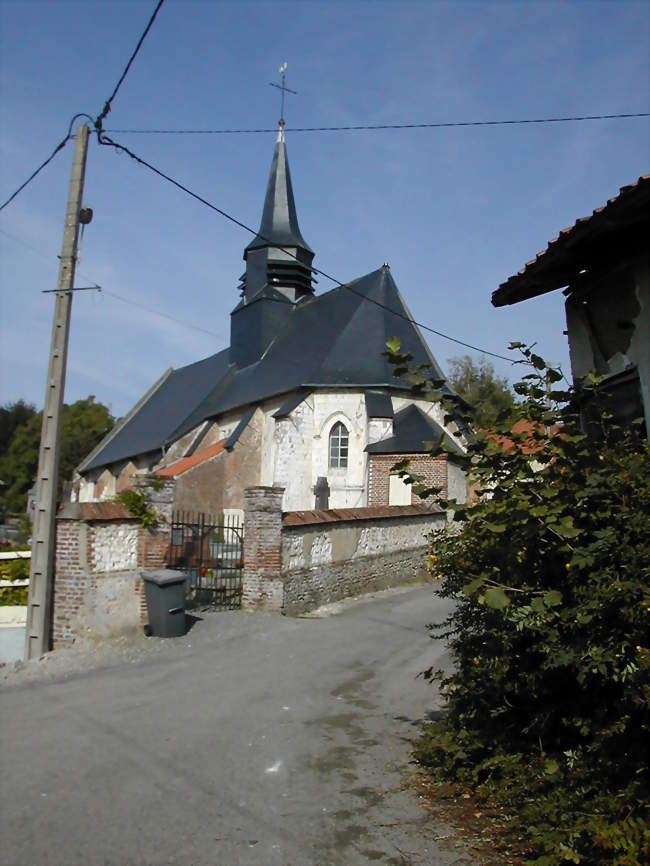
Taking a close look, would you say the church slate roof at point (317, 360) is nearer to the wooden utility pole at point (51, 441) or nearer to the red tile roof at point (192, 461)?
the red tile roof at point (192, 461)

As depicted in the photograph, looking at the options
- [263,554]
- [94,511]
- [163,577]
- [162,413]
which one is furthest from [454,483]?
[162,413]

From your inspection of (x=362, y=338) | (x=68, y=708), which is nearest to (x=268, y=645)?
(x=68, y=708)

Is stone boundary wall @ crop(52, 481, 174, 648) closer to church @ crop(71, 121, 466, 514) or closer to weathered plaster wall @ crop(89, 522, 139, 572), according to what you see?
weathered plaster wall @ crop(89, 522, 139, 572)

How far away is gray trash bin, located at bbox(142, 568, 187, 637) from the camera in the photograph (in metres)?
10.2

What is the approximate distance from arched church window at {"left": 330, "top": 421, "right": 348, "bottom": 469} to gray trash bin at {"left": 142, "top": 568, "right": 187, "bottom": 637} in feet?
50.9

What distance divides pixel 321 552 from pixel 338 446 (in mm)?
12249

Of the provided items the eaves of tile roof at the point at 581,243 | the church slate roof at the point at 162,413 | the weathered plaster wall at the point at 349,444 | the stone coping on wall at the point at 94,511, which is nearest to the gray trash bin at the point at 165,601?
the stone coping on wall at the point at 94,511

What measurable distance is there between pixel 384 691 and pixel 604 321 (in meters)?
4.53

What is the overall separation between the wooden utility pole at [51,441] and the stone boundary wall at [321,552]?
3.53 meters

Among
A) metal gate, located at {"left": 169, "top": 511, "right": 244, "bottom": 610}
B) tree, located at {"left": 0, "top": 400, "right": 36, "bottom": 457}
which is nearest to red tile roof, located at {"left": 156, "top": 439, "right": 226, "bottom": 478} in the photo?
metal gate, located at {"left": 169, "top": 511, "right": 244, "bottom": 610}

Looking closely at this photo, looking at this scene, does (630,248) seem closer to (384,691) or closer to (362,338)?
(384,691)

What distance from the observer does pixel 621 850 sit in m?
3.37

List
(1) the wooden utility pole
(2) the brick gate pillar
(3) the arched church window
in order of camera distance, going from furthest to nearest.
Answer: (3) the arched church window → (2) the brick gate pillar → (1) the wooden utility pole

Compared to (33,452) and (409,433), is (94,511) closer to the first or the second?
(409,433)
